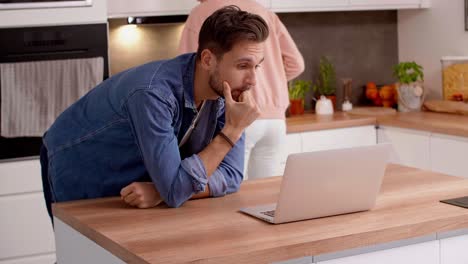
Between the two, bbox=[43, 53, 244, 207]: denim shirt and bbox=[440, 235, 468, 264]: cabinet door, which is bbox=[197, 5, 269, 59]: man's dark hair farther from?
bbox=[440, 235, 468, 264]: cabinet door

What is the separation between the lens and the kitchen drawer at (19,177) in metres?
4.30

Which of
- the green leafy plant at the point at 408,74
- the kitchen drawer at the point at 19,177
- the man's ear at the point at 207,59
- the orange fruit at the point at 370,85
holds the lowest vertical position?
the kitchen drawer at the point at 19,177

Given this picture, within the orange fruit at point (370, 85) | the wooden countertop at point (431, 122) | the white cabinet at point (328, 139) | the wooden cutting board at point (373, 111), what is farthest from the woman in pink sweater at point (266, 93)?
the orange fruit at point (370, 85)

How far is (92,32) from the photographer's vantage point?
436 cm

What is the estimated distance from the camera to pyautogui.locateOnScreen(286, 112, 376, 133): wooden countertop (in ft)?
15.5

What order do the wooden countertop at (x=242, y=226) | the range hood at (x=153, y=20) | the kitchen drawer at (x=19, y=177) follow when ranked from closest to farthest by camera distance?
the wooden countertop at (x=242, y=226), the kitchen drawer at (x=19, y=177), the range hood at (x=153, y=20)

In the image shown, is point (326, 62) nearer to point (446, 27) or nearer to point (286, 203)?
point (446, 27)

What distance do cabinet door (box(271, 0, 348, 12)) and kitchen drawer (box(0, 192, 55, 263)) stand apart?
168 cm

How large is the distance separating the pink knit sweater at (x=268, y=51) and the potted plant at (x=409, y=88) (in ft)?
3.51

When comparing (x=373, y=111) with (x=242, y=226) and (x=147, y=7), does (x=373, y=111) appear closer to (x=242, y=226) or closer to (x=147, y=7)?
(x=147, y=7)

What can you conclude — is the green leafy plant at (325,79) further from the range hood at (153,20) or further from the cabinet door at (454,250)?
the cabinet door at (454,250)

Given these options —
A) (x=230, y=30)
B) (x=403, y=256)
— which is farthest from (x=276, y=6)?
(x=403, y=256)

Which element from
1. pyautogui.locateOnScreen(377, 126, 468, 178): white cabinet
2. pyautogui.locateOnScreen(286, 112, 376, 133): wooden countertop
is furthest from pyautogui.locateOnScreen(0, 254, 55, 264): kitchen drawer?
pyautogui.locateOnScreen(377, 126, 468, 178): white cabinet

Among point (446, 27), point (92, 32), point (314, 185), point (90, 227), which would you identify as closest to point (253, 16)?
point (314, 185)
